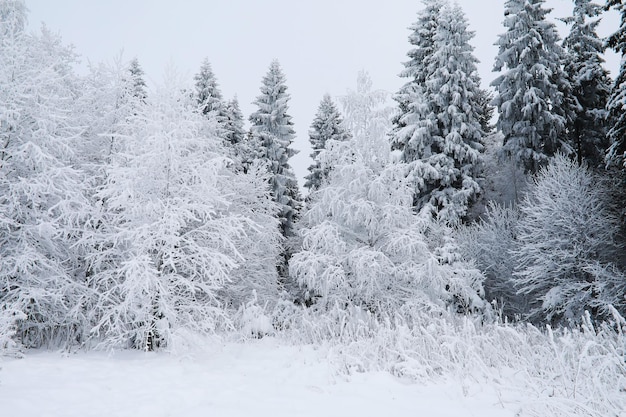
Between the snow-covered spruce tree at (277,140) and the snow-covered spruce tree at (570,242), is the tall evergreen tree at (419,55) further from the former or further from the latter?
the snow-covered spruce tree at (570,242)

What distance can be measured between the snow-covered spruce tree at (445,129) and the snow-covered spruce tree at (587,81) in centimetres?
558

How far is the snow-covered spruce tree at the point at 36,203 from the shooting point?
28.4 ft

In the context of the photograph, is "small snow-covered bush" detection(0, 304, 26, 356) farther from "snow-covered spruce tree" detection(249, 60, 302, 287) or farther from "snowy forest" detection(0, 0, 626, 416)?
"snow-covered spruce tree" detection(249, 60, 302, 287)

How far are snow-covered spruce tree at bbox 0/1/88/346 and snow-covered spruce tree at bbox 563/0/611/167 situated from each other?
75.4 ft

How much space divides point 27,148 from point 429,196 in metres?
17.1

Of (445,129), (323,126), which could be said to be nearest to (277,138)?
(323,126)

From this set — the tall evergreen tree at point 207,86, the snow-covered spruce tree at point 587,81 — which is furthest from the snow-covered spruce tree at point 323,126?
the snow-covered spruce tree at point 587,81

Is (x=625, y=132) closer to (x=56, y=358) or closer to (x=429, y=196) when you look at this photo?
(x=429, y=196)

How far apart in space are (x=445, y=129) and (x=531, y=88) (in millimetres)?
4548

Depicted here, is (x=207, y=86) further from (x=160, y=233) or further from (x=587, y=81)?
(x=587, y=81)

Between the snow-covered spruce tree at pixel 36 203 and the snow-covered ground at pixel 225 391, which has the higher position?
the snow-covered spruce tree at pixel 36 203

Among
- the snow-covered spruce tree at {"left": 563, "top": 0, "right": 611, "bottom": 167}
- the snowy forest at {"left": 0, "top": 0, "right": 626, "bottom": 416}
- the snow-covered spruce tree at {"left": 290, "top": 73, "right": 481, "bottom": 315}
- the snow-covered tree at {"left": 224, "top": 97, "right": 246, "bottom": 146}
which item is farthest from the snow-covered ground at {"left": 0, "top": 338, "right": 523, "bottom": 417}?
the snow-covered spruce tree at {"left": 563, "top": 0, "right": 611, "bottom": 167}

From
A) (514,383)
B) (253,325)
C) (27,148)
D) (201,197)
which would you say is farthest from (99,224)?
(514,383)

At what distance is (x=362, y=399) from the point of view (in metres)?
5.18
